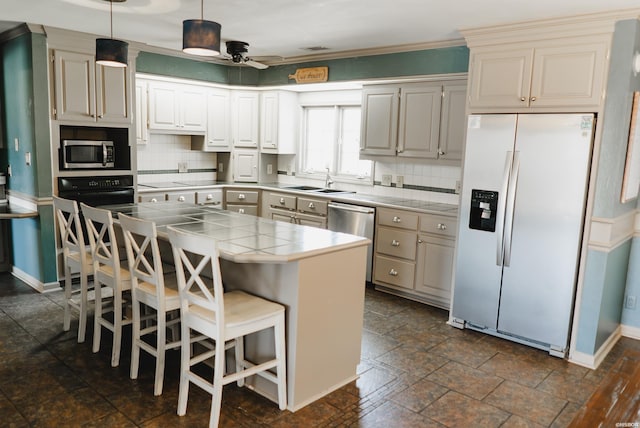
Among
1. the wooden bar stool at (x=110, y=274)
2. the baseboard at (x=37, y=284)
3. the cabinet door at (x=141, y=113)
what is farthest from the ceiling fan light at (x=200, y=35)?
the baseboard at (x=37, y=284)

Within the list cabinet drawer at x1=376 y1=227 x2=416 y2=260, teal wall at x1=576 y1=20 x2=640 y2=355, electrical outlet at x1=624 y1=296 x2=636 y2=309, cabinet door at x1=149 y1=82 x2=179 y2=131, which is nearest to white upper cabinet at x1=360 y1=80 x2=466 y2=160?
cabinet drawer at x1=376 y1=227 x2=416 y2=260

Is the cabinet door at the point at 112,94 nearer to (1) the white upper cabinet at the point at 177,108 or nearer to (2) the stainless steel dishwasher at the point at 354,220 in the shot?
(1) the white upper cabinet at the point at 177,108

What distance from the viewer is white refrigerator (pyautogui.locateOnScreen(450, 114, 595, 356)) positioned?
3.34 metres

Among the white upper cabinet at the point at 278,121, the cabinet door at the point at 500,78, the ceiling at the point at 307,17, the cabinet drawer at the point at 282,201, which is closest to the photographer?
the ceiling at the point at 307,17

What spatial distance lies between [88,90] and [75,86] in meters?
0.12

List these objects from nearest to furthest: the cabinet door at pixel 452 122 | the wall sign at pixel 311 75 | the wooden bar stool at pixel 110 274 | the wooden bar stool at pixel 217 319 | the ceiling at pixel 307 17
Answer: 1. the wooden bar stool at pixel 217 319
2. the wooden bar stool at pixel 110 274
3. the ceiling at pixel 307 17
4. the cabinet door at pixel 452 122
5. the wall sign at pixel 311 75

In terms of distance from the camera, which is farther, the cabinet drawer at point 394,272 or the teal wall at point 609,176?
the cabinet drawer at point 394,272

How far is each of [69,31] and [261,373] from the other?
363cm

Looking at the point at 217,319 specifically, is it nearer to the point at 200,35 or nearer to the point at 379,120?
the point at 200,35

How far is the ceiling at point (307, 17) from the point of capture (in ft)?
10.6

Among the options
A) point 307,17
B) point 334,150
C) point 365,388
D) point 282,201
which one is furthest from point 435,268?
point 307,17

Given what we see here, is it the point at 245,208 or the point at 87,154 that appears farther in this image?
the point at 245,208

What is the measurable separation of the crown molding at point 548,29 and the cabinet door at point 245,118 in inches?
121

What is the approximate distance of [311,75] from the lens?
5453mm
